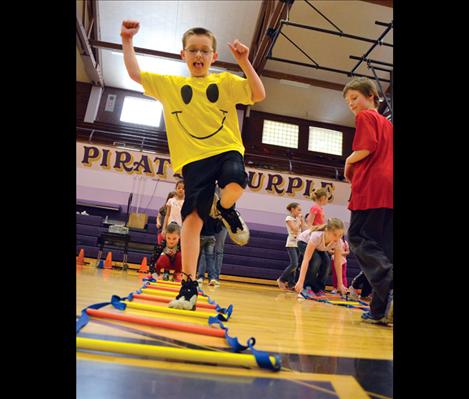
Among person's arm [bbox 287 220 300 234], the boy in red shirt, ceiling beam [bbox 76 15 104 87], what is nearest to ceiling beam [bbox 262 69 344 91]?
ceiling beam [bbox 76 15 104 87]

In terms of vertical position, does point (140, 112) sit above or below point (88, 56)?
below

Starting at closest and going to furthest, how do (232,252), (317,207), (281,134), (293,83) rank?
(317,207)
(232,252)
(293,83)
(281,134)

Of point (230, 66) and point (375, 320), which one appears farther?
point (230, 66)

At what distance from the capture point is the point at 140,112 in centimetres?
987

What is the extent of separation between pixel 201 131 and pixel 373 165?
2.87 ft

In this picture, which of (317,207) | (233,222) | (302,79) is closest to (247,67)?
→ (233,222)

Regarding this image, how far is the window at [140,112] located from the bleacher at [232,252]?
158 inches

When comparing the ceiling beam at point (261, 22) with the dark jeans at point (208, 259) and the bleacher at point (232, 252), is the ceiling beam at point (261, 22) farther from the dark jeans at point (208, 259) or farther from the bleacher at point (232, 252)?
the dark jeans at point (208, 259)

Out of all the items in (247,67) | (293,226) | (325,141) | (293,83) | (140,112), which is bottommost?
(293,226)

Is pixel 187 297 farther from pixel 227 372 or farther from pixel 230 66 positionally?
pixel 230 66

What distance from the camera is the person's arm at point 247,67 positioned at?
4.37 ft

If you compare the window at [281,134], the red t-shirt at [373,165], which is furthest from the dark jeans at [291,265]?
the window at [281,134]

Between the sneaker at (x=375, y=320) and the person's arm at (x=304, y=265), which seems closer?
the sneaker at (x=375, y=320)
